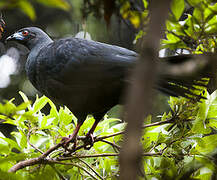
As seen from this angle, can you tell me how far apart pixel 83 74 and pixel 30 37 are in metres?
1.15

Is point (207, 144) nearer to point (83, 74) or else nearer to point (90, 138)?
point (90, 138)

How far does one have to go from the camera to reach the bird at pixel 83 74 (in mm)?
2033

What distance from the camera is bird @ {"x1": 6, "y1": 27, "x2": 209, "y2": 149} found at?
2.03 meters

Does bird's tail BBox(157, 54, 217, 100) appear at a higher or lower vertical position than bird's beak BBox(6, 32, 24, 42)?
lower

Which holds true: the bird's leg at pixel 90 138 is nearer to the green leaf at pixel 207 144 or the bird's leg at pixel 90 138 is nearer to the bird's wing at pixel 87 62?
the bird's wing at pixel 87 62

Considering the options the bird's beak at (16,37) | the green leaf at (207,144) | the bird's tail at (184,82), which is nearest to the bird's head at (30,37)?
the bird's beak at (16,37)

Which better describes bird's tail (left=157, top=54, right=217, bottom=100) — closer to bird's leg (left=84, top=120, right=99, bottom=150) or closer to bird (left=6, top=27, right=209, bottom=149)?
bird (left=6, top=27, right=209, bottom=149)

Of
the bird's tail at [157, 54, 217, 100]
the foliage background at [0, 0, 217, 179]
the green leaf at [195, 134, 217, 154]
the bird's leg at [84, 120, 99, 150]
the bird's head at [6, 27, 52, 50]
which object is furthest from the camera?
the bird's head at [6, 27, 52, 50]

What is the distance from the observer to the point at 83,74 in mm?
2121

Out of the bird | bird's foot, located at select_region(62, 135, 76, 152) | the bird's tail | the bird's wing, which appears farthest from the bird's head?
the bird's tail

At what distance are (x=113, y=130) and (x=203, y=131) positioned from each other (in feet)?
1.92

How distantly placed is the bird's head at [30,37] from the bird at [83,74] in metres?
0.49

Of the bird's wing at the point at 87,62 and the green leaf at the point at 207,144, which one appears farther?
the bird's wing at the point at 87,62

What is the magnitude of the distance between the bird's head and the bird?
49 centimetres
